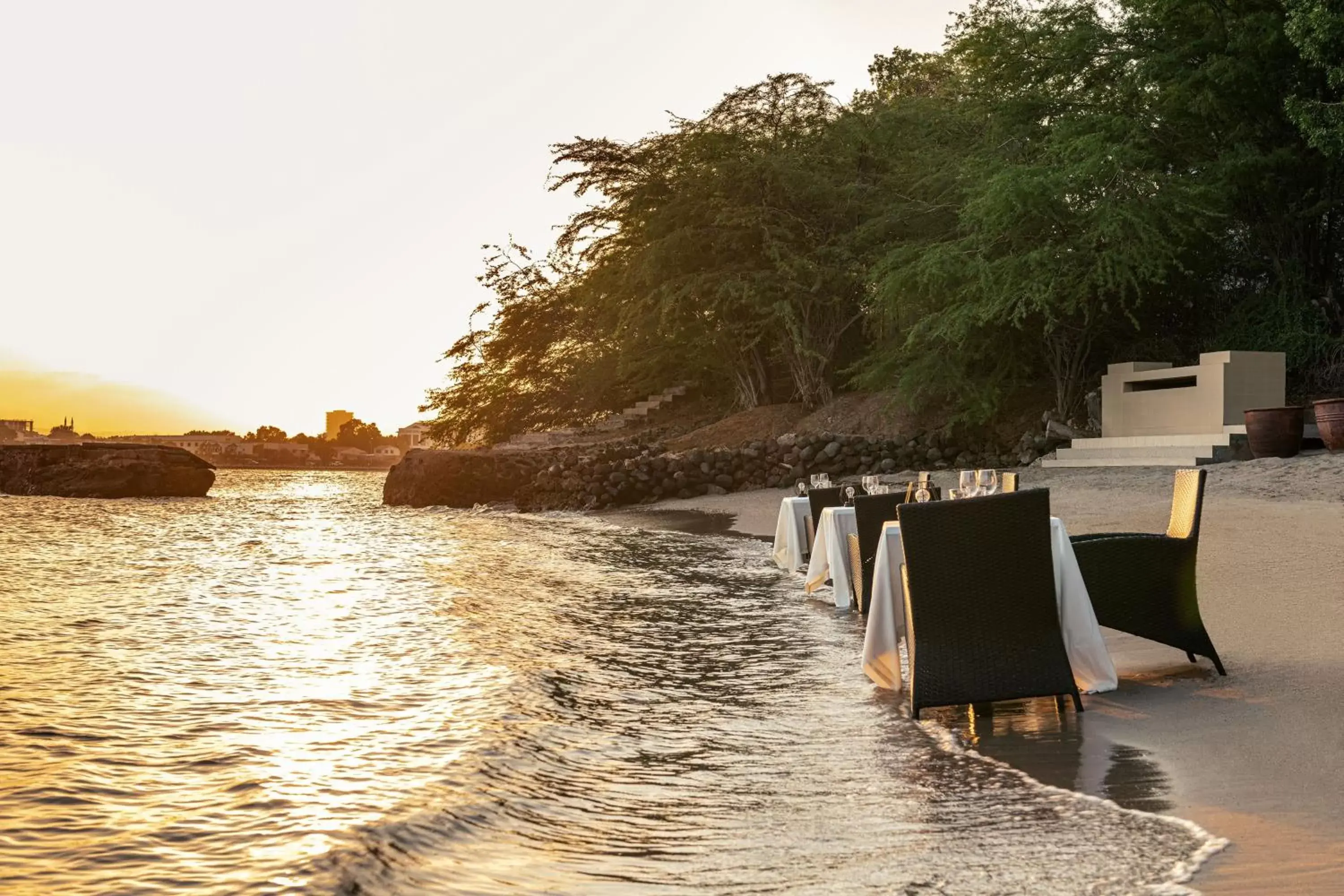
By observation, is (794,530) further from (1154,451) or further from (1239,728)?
(1154,451)

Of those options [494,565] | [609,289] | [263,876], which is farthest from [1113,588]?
[609,289]

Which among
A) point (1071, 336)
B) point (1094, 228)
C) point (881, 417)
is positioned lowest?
point (881, 417)

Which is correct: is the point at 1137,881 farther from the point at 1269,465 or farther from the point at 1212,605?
the point at 1269,465

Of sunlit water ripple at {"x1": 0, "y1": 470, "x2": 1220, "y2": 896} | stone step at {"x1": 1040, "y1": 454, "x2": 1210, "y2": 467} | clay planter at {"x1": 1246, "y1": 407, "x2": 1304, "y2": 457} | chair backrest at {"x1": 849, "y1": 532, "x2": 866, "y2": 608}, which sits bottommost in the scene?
sunlit water ripple at {"x1": 0, "y1": 470, "x2": 1220, "y2": 896}

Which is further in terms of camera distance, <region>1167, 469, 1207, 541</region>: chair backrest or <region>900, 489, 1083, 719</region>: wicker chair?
<region>1167, 469, 1207, 541</region>: chair backrest

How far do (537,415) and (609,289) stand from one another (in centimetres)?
668

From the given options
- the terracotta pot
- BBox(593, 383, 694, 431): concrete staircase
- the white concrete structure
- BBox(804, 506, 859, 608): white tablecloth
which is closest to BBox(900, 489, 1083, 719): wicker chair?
BBox(804, 506, 859, 608): white tablecloth

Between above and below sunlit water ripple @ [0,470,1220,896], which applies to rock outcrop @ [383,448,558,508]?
above

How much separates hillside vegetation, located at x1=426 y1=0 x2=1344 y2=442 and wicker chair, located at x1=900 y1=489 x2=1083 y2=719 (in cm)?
1434

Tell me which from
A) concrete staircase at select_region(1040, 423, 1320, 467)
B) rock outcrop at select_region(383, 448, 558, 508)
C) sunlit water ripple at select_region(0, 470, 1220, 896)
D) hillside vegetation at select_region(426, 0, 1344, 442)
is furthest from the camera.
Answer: rock outcrop at select_region(383, 448, 558, 508)

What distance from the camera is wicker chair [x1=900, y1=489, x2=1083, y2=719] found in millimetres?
4539

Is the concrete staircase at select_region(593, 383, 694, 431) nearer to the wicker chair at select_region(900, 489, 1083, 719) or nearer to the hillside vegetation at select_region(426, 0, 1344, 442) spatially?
the hillside vegetation at select_region(426, 0, 1344, 442)

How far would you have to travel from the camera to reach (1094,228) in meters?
18.0

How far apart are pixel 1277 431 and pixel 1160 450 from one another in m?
2.00
